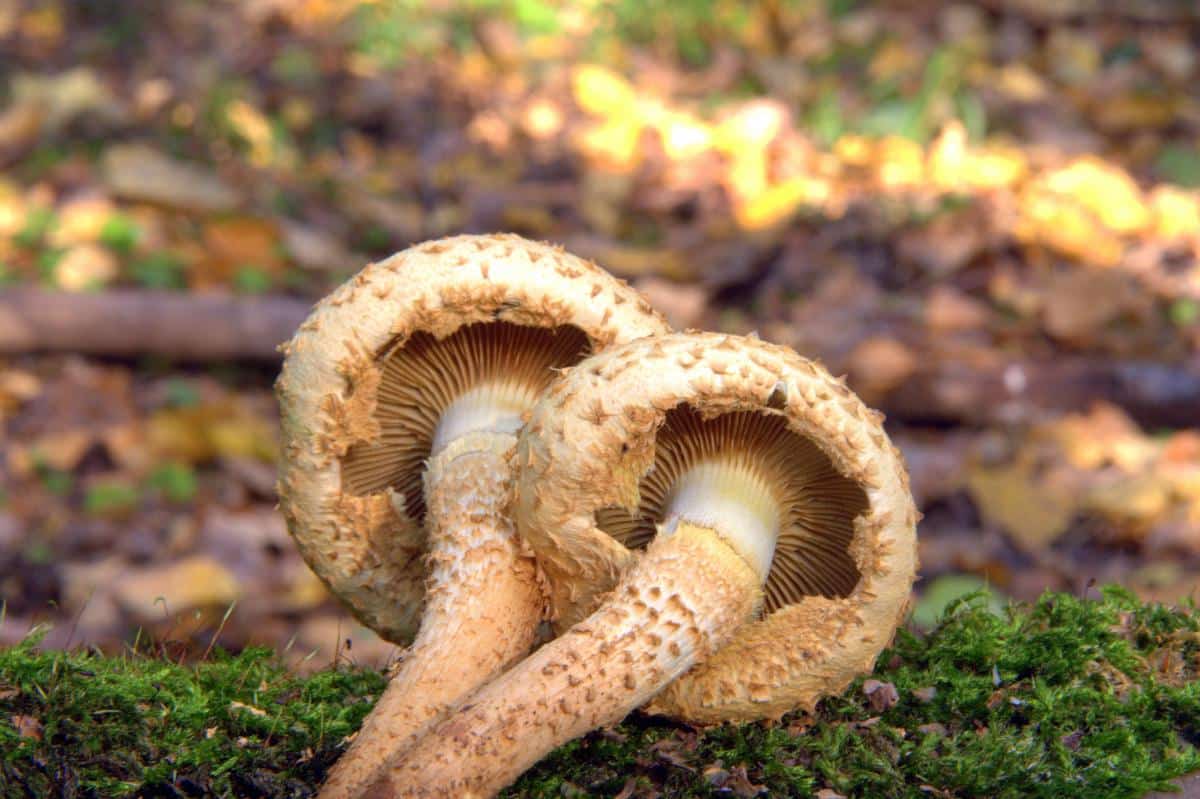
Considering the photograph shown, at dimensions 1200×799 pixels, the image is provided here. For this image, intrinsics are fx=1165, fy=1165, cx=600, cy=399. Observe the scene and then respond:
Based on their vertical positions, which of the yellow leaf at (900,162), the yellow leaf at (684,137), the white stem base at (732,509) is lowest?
the white stem base at (732,509)

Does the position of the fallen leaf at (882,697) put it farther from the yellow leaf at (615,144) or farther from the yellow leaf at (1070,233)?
the yellow leaf at (615,144)

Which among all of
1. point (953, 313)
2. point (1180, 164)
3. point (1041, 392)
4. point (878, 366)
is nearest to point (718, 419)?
point (878, 366)

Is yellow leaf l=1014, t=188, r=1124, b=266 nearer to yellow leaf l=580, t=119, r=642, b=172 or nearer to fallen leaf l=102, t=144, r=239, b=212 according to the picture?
yellow leaf l=580, t=119, r=642, b=172

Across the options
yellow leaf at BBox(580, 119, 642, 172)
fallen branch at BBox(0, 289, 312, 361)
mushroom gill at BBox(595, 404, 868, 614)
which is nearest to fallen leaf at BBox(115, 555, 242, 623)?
fallen branch at BBox(0, 289, 312, 361)

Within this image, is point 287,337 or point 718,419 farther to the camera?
point 287,337

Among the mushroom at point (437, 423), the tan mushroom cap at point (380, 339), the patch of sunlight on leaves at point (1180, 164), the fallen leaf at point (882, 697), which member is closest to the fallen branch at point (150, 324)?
the mushroom at point (437, 423)

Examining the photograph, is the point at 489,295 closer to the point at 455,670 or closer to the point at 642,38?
the point at 455,670

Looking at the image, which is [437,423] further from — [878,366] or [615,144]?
[615,144]
